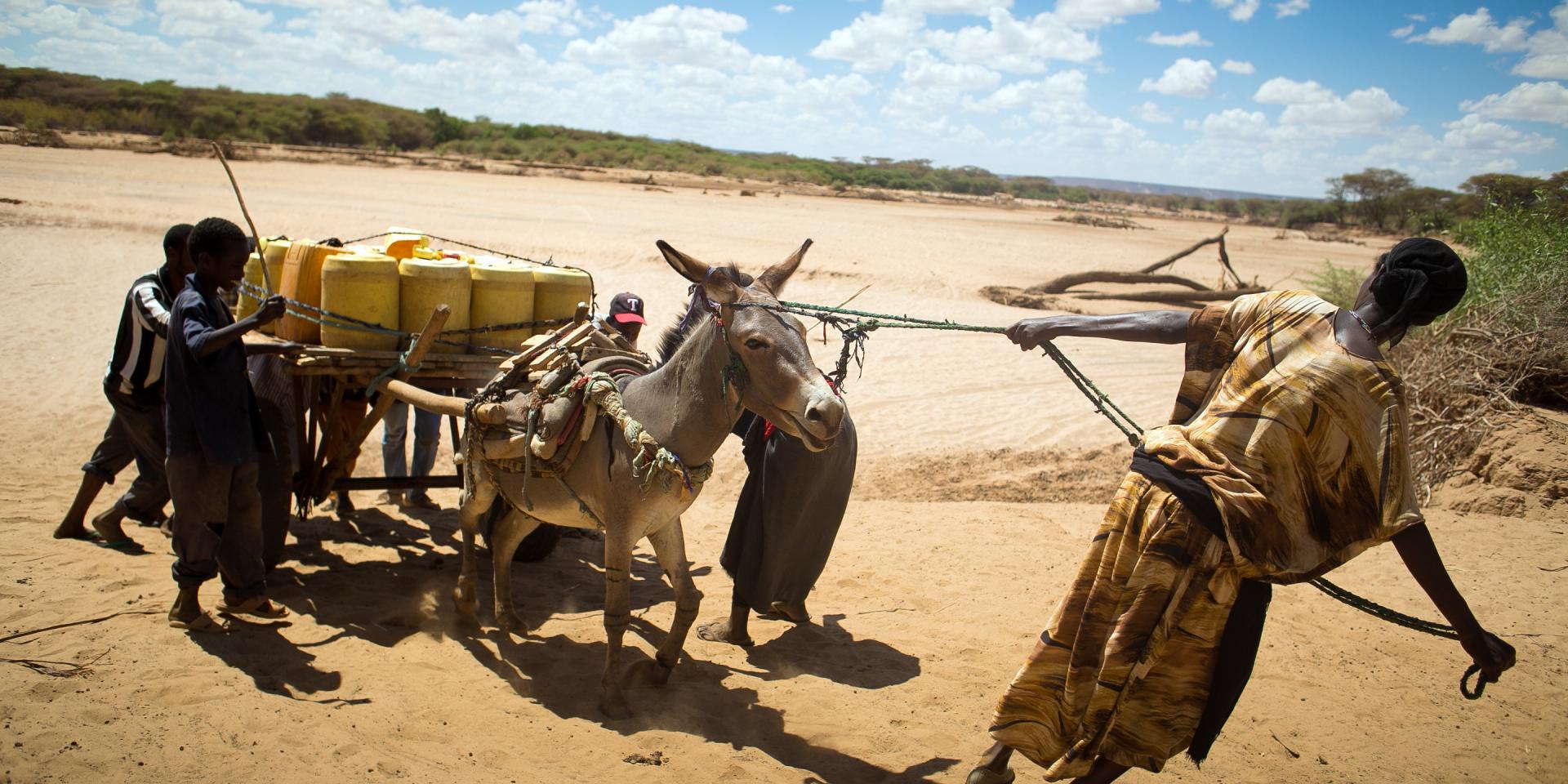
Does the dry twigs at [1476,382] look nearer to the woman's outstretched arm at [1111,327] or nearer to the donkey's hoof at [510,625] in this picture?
the woman's outstretched arm at [1111,327]

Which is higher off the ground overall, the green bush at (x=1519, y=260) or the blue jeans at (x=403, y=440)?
the green bush at (x=1519, y=260)

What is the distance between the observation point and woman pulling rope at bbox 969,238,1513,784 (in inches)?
117

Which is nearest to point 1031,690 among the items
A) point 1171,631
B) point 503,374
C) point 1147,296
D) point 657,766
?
point 1171,631

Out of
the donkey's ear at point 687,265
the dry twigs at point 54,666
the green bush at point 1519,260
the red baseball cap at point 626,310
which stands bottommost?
the dry twigs at point 54,666

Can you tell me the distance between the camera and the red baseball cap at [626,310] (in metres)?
6.37

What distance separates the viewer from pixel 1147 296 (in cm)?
1992

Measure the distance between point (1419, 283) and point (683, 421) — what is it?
284cm

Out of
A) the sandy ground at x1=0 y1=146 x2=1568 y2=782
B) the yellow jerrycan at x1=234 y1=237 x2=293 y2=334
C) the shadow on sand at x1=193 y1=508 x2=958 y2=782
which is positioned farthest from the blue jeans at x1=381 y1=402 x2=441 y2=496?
the yellow jerrycan at x1=234 y1=237 x2=293 y2=334

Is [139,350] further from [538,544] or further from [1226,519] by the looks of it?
[1226,519]

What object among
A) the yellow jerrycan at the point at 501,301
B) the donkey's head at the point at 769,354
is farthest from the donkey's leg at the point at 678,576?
the yellow jerrycan at the point at 501,301

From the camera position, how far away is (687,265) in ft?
12.6

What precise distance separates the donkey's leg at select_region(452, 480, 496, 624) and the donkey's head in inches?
90.2

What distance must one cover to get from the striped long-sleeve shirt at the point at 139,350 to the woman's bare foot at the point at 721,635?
11.5 feet

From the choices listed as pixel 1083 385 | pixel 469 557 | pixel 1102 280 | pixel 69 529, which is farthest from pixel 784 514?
pixel 1102 280
